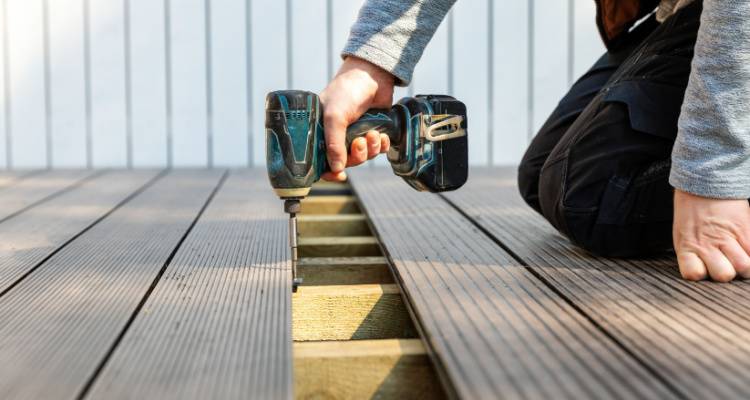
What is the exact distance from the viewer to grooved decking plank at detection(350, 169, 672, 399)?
2.74ft

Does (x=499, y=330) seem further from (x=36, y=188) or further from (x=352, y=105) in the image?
(x=36, y=188)

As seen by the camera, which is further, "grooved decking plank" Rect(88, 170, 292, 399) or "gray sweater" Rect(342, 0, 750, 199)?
"gray sweater" Rect(342, 0, 750, 199)

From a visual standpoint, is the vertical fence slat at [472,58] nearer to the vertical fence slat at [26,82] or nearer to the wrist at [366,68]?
the vertical fence slat at [26,82]

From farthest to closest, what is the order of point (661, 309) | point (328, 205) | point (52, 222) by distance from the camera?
point (328, 205) → point (52, 222) → point (661, 309)

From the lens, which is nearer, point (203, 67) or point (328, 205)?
point (328, 205)

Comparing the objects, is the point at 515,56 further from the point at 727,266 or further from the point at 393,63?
the point at 727,266

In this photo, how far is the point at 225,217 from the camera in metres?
2.02

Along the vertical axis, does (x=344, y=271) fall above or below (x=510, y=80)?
below

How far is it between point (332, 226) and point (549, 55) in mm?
1929

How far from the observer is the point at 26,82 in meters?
3.48

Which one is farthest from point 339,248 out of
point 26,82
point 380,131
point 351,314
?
point 26,82

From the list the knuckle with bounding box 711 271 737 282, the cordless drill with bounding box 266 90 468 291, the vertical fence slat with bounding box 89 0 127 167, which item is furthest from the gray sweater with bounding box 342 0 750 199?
the vertical fence slat with bounding box 89 0 127 167

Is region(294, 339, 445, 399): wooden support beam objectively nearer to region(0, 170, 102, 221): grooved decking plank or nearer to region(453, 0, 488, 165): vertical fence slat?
region(0, 170, 102, 221): grooved decking plank

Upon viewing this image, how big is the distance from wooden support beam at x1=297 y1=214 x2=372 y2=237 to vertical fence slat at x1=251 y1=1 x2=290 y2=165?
4.91ft
